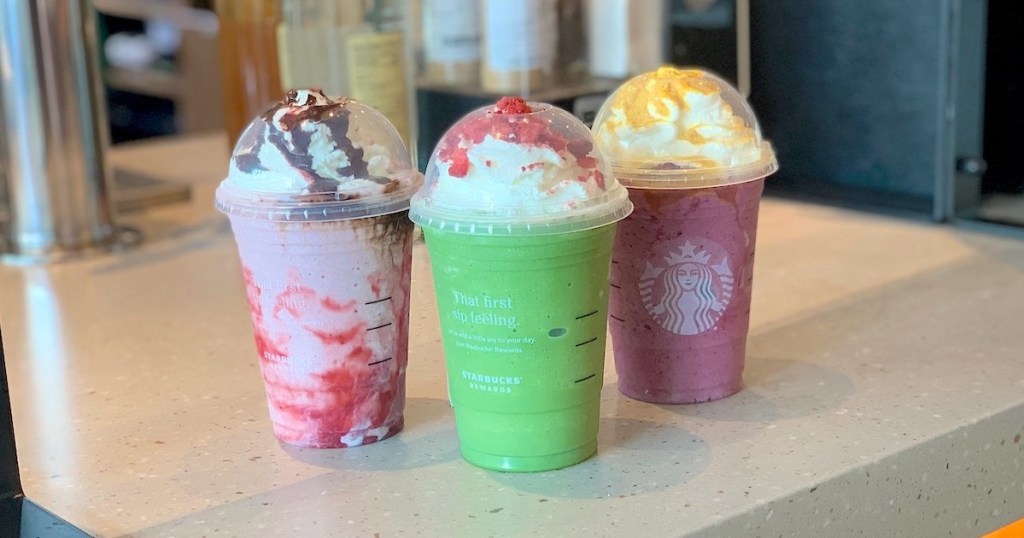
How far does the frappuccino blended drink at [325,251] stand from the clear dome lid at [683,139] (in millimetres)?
137

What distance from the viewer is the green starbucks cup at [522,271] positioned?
0.65 metres

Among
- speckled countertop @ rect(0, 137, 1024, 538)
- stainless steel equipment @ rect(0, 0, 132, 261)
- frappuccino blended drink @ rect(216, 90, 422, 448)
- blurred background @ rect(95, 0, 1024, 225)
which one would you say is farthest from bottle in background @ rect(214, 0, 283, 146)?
frappuccino blended drink @ rect(216, 90, 422, 448)

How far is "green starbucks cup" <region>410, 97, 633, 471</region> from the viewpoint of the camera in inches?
25.7

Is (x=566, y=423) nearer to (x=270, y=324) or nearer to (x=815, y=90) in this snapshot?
(x=270, y=324)

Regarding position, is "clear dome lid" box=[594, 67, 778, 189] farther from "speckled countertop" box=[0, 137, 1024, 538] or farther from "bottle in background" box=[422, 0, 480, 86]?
"bottle in background" box=[422, 0, 480, 86]

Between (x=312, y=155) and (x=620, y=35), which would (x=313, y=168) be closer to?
(x=312, y=155)

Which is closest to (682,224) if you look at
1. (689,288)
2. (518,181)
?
(689,288)

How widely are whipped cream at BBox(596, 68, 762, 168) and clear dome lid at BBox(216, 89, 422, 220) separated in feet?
0.47

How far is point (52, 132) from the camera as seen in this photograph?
1.21 metres

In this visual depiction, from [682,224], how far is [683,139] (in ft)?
0.17

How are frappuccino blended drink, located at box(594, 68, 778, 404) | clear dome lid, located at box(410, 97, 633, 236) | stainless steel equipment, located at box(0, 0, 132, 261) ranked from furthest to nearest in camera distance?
stainless steel equipment, located at box(0, 0, 132, 261)
frappuccino blended drink, located at box(594, 68, 778, 404)
clear dome lid, located at box(410, 97, 633, 236)

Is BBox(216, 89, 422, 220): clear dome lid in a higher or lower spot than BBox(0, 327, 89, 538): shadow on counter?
higher

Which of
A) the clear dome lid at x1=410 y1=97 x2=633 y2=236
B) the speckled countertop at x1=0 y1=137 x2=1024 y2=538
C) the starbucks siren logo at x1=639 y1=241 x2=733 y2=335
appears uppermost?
the clear dome lid at x1=410 y1=97 x2=633 y2=236

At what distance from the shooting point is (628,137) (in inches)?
29.9
